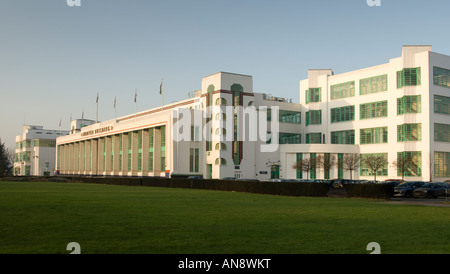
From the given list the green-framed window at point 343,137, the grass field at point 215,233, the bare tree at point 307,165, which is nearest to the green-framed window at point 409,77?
the green-framed window at point 343,137

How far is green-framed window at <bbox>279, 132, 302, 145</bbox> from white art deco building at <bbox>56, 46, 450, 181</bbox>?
0.61ft

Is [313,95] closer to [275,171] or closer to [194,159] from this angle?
[275,171]

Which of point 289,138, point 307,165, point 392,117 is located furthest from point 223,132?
point 392,117

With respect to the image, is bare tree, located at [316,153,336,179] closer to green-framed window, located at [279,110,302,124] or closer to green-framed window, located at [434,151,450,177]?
green-framed window, located at [279,110,302,124]

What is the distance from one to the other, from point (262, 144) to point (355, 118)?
16.3 m

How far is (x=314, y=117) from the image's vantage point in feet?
270

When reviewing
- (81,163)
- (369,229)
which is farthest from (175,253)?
(81,163)

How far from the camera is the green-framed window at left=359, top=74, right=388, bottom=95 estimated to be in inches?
2763

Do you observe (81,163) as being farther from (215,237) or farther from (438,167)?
(215,237)

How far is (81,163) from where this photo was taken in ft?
410

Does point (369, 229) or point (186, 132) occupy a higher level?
point (186, 132)

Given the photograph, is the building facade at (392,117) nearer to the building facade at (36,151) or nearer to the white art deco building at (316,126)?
the white art deco building at (316,126)

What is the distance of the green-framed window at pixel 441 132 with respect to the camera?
64.7 meters

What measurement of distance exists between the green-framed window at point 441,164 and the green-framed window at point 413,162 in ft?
7.48
